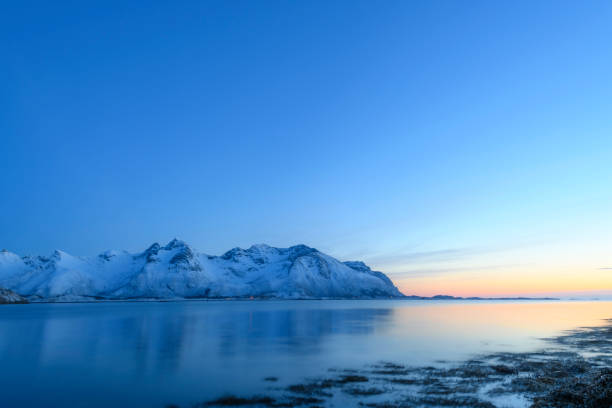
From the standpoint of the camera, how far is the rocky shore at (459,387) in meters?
19.4

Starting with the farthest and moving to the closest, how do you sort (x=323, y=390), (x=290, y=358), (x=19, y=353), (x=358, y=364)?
(x=19, y=353), (x=290, y=358), (x=358, y=364), (x=323, y=390)

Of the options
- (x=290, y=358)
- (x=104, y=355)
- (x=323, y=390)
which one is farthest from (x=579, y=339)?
(x=104, y=355)

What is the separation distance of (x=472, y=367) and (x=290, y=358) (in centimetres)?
1401

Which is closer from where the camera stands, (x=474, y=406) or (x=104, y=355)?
(x=474, y=406)

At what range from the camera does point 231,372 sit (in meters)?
28.5

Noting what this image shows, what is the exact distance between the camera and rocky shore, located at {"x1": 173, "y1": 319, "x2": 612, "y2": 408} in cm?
1944

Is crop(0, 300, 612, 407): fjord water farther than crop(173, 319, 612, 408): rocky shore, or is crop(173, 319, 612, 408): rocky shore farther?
crop(0, 300, 612, 407): fjord water

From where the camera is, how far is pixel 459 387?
74.4ft

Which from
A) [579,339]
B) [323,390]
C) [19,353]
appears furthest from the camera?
[579,339]

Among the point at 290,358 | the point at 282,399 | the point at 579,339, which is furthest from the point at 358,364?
the point at 579,339

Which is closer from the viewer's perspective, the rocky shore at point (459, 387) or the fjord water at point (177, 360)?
the rocky shore at point (459, 387)

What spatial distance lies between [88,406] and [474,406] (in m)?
18.3

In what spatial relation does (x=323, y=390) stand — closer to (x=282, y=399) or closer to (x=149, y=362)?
(x=282, y=399)

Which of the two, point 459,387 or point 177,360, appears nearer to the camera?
point 459,387
